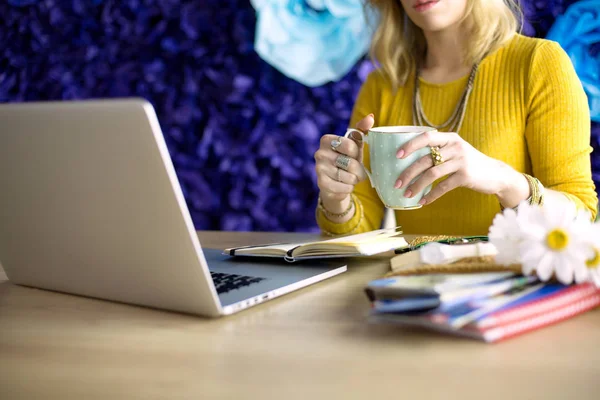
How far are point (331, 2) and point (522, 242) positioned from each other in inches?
61.1

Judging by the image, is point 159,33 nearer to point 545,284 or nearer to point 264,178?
point 264,178

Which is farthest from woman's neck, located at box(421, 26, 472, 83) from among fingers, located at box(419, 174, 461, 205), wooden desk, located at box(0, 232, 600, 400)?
wooden desk, located at box(0, 232, 600, 400)

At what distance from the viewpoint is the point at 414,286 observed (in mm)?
681

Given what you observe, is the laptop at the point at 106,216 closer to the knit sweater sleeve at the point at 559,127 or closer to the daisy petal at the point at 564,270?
the daisy petal at the point at 564,270

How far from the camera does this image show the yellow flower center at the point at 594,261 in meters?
0.68

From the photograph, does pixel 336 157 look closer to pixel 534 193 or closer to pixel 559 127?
pixel 534 193

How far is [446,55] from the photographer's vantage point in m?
1.66

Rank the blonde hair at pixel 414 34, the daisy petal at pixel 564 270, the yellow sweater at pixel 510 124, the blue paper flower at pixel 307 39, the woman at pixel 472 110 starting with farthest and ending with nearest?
the blue paper flower at pixel 307 39 → the blonde hair at pixel 414 34 → the yellow sweater at pixel 510 124 → the woman at pixel 472 110 → the daisy petal at pixel 564 270

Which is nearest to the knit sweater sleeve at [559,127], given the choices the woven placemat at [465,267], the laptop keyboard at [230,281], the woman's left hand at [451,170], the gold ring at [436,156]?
the woman's left hand at [451,170]

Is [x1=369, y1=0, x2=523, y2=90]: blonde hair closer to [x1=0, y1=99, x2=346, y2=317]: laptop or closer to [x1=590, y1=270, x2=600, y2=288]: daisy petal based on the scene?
[x1=0, y1=99, x2=346, y2=317]: laptop

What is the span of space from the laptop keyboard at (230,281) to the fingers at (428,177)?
10.3 inches

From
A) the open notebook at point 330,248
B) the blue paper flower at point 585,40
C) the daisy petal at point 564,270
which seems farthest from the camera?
the blue paper flower at point 585,40

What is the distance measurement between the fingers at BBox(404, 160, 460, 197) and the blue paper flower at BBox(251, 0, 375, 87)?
1216 millimetres

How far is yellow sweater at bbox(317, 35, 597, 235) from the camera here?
1389 millimetres
